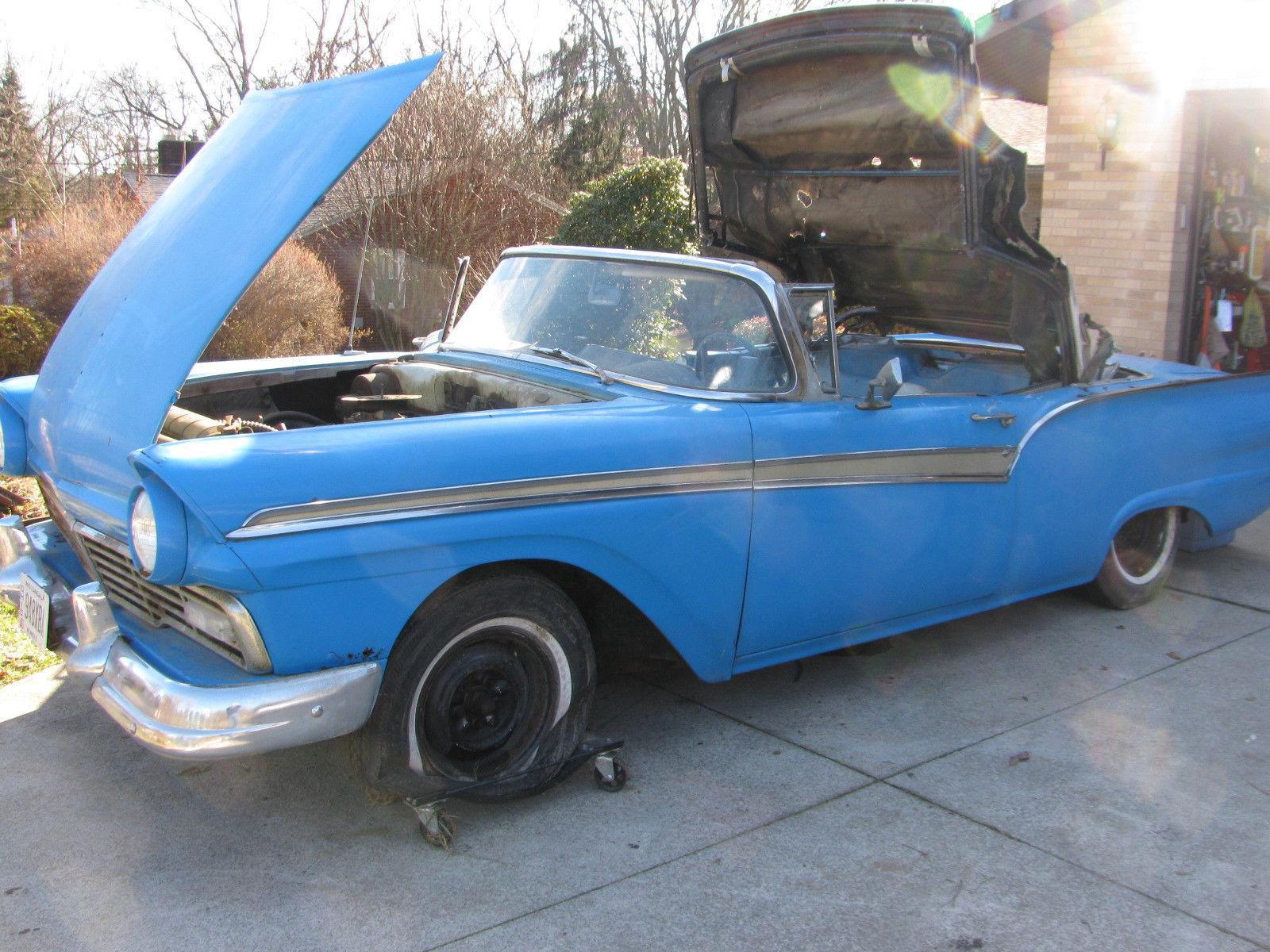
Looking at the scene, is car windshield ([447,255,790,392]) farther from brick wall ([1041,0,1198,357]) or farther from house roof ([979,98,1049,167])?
house roof ([979,98,1049,167])

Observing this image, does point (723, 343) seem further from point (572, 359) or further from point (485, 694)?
point (485, 694)

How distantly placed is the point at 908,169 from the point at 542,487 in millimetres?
2166

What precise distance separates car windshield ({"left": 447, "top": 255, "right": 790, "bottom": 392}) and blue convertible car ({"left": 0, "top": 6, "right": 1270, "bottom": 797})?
0.5 inches

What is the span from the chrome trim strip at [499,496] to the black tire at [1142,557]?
2301 mm

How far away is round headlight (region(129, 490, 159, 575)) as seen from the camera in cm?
262

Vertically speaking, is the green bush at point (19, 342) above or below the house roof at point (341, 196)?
below

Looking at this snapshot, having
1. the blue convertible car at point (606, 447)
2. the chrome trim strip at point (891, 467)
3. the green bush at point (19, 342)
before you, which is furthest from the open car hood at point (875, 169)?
the green bush at point (19, 342)

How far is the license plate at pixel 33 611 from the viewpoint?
3.21 meters

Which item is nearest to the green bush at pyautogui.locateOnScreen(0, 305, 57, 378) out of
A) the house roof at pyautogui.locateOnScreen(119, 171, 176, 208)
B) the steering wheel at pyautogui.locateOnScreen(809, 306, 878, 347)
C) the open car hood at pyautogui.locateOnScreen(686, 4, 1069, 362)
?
the house roof at pyautogui.locateOnScreen(119, 171, 176, 208)

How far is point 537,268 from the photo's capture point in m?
4.29

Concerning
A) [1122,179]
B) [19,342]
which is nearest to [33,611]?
[1122,179]

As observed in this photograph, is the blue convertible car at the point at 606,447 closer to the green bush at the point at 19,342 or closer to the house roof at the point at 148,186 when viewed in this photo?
the green bush at the point at 19,342

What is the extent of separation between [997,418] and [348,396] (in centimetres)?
238

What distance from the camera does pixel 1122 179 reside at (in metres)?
8.30
